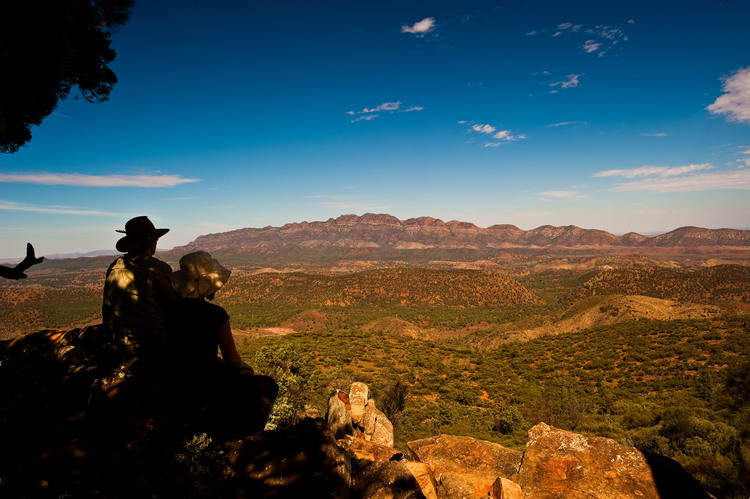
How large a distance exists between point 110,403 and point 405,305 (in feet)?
299

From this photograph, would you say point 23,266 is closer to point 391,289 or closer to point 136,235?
point 136,235

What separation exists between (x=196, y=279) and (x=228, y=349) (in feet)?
2.76

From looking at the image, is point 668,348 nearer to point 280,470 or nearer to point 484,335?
point 484,335

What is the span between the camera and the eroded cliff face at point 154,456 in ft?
8.00

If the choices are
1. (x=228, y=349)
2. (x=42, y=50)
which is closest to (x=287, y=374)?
(x=228, y=349)

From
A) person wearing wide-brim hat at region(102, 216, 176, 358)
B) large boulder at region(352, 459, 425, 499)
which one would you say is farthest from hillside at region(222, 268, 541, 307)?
person wearing wide-brim hat at region(102, 216, 176, 358)

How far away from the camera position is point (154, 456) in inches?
107

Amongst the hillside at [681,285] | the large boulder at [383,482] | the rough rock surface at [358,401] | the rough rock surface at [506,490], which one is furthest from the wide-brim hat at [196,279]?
the hillside at [681,285]

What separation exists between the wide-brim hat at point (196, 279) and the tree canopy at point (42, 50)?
165cm

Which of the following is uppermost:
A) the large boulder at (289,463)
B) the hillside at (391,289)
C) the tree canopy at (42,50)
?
the tree canopy at (42,50)

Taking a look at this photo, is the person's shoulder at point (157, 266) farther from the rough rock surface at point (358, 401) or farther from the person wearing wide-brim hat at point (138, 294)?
the rough rock surface at point (358, 401)

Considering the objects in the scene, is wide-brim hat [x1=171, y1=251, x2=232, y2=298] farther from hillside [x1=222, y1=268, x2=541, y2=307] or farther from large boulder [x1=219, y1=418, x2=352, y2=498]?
hillside [x1=222, y1=268, x2=541, y2=307]

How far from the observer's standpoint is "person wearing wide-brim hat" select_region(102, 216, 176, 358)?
9.87ft

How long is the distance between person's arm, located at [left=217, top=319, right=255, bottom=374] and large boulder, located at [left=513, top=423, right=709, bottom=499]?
17.9ft
